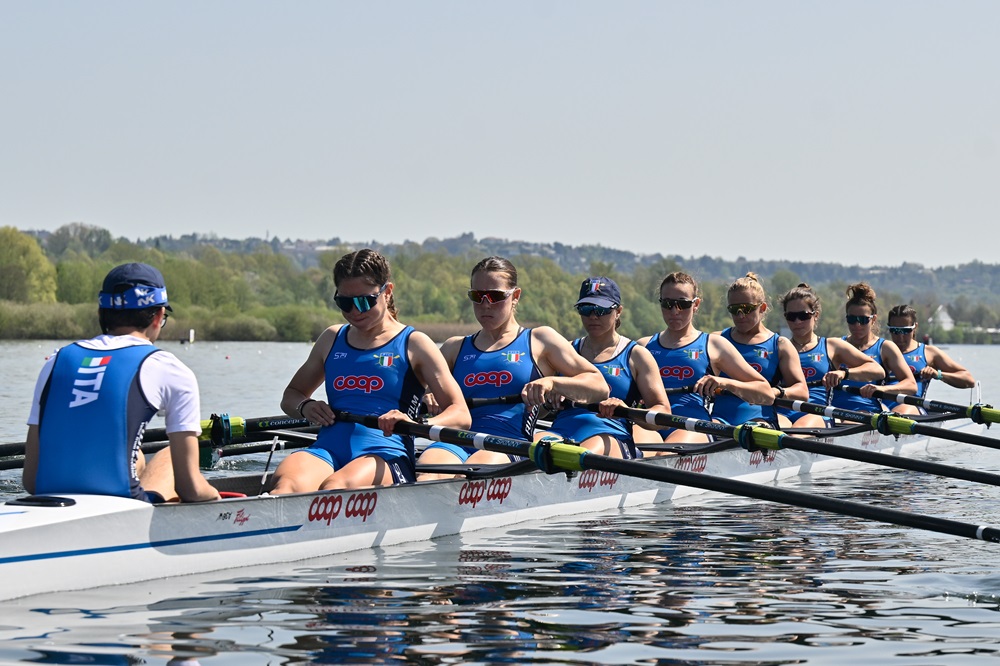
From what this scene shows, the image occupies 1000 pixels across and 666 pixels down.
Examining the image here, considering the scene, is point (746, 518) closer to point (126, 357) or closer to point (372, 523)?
point (372, 523)

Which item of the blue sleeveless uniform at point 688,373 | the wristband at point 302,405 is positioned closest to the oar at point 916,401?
the blue sleeveless uniform at point 688,373

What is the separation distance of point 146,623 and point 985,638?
13.0 ft

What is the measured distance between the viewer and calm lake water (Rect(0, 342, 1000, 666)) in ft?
19.7

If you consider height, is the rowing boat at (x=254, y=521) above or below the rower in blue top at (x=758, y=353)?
below

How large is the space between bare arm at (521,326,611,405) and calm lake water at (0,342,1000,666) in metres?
1.01

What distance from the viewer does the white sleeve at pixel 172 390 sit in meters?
6.43

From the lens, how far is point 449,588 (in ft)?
24.8

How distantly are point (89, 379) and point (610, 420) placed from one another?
551 centimetres

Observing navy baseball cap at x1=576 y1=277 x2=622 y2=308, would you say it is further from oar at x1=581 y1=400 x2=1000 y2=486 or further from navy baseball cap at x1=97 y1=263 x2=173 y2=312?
navy baseball cap at x1=97 y1=263 x2=173 y2=312

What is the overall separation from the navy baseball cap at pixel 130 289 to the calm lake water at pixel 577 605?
4.81 ft

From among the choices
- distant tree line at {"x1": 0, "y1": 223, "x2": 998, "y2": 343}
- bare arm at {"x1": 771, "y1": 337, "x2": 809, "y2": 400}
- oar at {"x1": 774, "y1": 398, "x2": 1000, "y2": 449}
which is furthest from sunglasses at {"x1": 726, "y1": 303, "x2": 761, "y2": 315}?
distant tree line at {"x1": 0, "y1": 223, "x2": 998, "y2": 343}

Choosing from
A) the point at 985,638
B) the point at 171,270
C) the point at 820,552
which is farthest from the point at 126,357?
the point at 171,270

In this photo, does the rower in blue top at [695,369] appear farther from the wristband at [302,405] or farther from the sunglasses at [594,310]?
the wristband at [302,405]

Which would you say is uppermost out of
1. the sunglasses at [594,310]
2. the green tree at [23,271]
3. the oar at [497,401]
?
the green tree at [23,271]
